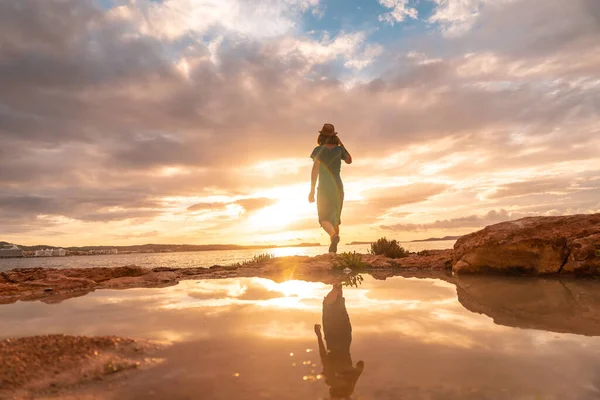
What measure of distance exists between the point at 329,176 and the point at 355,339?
24.9 feet

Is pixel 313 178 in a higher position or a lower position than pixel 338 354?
higher

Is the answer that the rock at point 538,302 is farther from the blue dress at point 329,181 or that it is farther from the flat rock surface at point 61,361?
the blue dress at point 329,181

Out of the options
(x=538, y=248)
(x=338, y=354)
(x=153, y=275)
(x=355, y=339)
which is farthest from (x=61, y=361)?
(x=538, y=248)

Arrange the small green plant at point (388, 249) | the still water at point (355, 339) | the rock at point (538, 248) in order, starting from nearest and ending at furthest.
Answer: the still water at point (355, 339) < the rock at point (538, 248) < the small green plant at point (388, 249)

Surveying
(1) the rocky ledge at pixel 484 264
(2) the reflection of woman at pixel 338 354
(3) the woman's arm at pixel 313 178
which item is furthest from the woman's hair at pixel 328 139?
(2) the reflection of woman at pixel 338 354

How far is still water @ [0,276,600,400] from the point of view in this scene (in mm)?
1798

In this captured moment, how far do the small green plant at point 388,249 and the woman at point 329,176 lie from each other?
7.56 feet

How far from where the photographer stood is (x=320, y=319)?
330 cm

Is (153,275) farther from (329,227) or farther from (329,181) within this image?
(329,181)

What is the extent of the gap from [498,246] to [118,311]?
22.2 ft

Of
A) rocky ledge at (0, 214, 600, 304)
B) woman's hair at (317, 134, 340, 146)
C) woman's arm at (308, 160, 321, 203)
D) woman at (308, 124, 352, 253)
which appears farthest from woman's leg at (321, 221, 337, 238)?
woman's hair at (317, 134, 340, 146)

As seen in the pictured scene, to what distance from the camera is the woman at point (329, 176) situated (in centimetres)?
998

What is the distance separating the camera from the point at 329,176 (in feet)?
32.9

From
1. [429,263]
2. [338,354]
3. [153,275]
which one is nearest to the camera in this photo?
[338,354]
